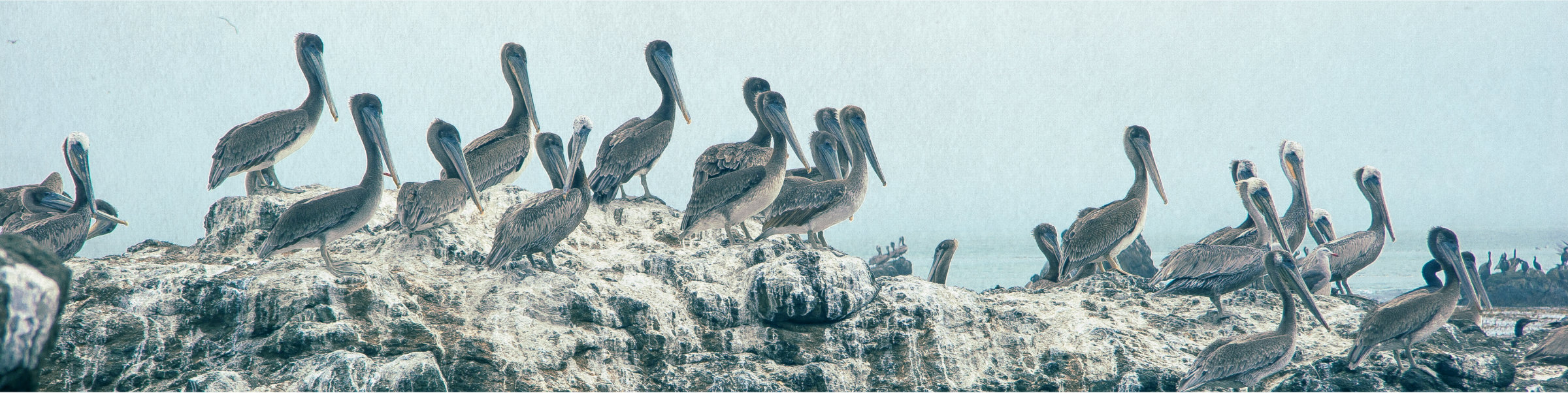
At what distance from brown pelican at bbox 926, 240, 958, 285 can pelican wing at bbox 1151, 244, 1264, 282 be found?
7.84 feet

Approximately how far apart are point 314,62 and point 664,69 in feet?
11.4

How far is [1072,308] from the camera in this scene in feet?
22.9

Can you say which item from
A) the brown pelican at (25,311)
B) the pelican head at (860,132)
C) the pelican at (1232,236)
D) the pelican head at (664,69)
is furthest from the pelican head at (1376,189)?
the brown pelican at (25,311)

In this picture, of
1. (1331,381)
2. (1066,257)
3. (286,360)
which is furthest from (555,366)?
(1331,381)

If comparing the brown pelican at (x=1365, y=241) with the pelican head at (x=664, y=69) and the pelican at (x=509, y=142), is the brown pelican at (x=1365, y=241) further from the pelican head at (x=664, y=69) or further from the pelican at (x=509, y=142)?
the pelican at (x=509, y=142)

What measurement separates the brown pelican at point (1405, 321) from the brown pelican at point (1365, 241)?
4.81 ft

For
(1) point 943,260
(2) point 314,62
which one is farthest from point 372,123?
(1) point 943,260

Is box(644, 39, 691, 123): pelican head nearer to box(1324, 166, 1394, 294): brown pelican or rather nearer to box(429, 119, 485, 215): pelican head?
box(429, 119, 485, 215): pelican head

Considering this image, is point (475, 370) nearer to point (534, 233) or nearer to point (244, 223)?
point (534, 233)

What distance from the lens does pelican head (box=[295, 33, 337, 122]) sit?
8.20 meters

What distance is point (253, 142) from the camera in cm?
730

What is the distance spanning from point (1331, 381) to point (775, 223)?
4.27 m

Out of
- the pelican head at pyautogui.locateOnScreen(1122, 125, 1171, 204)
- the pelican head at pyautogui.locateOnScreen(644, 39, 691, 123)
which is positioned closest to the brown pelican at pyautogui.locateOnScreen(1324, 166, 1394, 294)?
the pelican head at pyautogui.locateOnScreen(1122, 125, 1171, 204)

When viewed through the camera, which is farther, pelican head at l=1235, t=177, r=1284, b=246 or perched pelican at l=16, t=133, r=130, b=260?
pelican head at l=1235, t=177, r=1284, b=246
